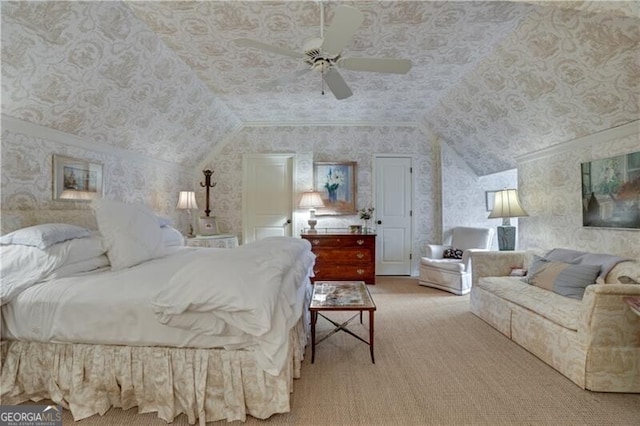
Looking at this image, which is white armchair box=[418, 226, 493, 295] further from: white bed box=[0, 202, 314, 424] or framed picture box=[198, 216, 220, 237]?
framed picture box=[198, 216, 220, 237]

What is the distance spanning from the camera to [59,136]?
2670mm

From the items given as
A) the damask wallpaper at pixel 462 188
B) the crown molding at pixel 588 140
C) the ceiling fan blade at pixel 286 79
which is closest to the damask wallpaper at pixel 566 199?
the crown molding at pixel 588 140

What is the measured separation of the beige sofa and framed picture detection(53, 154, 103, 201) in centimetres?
416

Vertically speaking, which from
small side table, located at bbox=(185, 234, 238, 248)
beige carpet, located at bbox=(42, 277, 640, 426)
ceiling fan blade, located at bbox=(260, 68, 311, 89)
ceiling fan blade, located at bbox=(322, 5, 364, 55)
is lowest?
beige carpet, located at bbox=(42, 277, 640, 426)

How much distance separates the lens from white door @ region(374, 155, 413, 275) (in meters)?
5.35

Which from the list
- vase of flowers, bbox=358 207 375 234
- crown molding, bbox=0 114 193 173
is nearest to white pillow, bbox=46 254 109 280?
crown molding, bbox=0 114 193 173

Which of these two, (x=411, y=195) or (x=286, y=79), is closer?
(x=286, y=79)

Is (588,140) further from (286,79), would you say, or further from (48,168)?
(48,168)

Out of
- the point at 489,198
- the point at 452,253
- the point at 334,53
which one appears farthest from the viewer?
the point at 489,198

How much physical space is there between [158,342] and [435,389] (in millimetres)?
1788

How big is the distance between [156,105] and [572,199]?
15.1 feet

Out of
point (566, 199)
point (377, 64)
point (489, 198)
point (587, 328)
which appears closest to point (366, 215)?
point (489, 198)

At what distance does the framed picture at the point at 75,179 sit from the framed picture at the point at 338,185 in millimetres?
3118

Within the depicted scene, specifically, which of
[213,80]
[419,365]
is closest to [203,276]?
[419,365]
